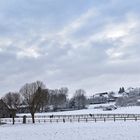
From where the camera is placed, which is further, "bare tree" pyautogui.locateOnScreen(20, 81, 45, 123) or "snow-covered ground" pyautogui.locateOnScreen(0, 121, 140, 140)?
"bare tree" pyautogui.locateOnScreen(20, 81, 45, 123)

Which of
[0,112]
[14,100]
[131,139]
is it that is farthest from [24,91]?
[131,139]

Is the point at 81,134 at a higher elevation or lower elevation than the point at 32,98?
lower

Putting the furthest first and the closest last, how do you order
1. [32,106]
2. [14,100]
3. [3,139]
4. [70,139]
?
[14,100]
[32,106]
[3,139]
[70,139]

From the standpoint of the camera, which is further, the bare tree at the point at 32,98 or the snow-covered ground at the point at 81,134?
the bare tree at the point at 32,98

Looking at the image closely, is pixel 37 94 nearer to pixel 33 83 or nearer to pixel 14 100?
pixel 14 100

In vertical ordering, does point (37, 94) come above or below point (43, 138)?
above

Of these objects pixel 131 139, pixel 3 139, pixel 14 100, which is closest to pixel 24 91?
pixel 14 100

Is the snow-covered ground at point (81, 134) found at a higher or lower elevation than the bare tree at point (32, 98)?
lower

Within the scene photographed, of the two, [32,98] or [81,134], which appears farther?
[32,98]

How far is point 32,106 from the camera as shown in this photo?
80812 mm

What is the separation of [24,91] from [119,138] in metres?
65.9

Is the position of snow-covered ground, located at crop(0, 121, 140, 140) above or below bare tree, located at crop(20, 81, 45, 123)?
below

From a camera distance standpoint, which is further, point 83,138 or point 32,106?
point 32,106

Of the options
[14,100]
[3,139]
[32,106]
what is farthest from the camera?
[14,100]
